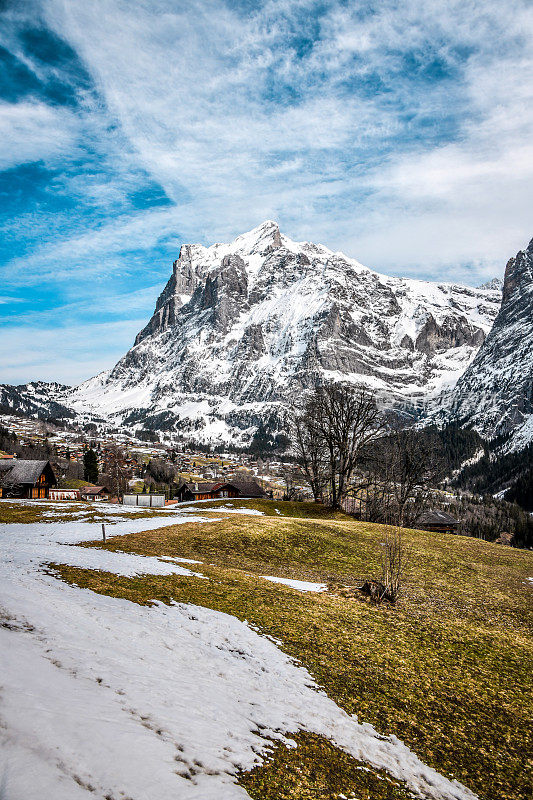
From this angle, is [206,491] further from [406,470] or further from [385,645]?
[385,645]

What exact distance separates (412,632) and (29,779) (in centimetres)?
1271

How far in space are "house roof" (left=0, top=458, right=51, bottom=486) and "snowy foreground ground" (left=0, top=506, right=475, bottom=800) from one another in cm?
6380

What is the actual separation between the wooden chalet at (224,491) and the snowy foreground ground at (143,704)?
67.5m

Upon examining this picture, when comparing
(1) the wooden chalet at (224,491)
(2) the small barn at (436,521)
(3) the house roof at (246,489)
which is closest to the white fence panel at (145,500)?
(1) the wooden chalet at (224,491)

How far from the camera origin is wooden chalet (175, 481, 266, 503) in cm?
8225

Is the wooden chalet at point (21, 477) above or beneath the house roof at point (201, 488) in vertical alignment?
above

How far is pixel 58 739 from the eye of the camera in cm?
500

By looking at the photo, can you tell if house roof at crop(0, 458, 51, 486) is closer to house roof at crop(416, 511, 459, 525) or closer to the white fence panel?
the white fence panel

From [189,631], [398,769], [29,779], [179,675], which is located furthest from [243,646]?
[29,779]

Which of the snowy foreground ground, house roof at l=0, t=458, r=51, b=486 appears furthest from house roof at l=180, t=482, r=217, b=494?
the snowy foreground ground

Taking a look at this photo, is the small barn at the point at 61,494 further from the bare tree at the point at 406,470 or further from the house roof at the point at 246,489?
the bare tree at the point at 406,470

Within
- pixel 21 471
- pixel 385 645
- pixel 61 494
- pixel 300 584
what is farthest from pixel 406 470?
pixel 61 494

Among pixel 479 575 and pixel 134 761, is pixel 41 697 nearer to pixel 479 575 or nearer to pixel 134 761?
pixel 134 761

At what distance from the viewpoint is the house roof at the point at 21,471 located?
67875 mm
